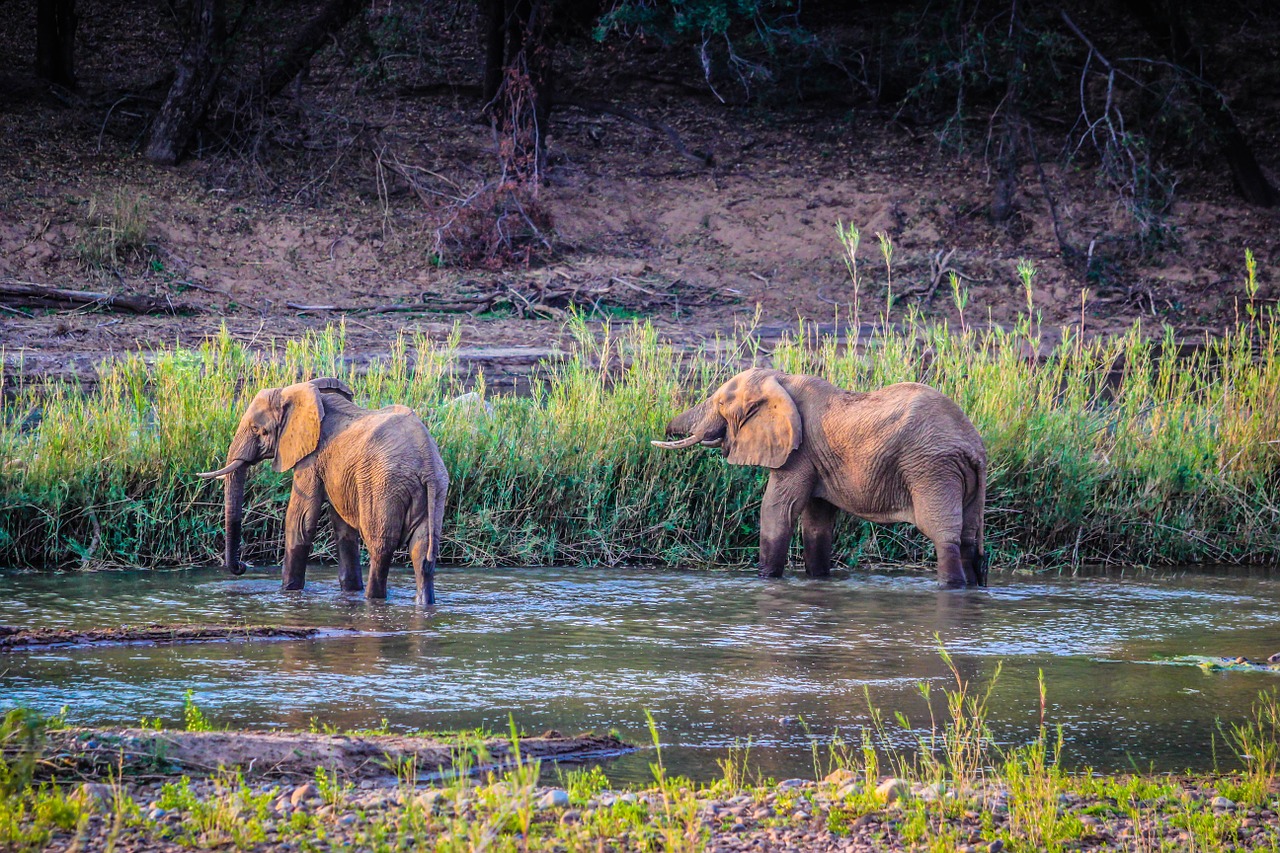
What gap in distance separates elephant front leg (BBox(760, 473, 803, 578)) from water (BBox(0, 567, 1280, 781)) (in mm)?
202

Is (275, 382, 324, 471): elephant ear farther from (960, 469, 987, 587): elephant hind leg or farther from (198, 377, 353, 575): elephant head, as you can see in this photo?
(960, 469, 987, 587): elephant hind leg

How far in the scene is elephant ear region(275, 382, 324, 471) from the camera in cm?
821

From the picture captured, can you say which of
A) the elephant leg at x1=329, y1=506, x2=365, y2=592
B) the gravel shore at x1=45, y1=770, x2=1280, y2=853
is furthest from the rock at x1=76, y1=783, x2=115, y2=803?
the elephant leg at x1=329, y1=506, x2=365, y2=592

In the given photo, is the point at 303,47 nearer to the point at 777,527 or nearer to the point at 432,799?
the point at 777,527

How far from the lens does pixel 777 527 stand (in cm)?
955

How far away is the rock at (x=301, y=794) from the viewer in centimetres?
434

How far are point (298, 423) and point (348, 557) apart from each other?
0.77 metres

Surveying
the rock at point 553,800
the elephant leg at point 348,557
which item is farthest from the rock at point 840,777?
the elephant leg at point 348,557

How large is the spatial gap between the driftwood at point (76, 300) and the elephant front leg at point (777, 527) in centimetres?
925


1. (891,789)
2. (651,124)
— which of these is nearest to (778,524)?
(891,789)

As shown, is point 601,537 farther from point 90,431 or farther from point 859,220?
point 859,220

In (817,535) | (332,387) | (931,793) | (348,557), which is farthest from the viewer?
(817,535)

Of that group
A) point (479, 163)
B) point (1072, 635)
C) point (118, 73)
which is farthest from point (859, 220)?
point (1072, 635)

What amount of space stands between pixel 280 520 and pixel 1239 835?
6.58 meters
